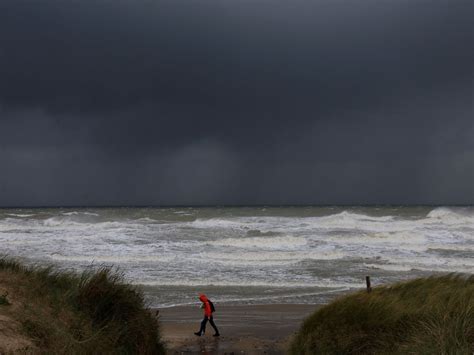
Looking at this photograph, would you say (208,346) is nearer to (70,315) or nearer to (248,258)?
(70,315)

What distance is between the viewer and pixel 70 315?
8.09m

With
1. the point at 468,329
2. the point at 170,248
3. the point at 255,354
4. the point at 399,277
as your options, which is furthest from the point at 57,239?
the point at 468,329

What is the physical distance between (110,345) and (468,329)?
5840 mm

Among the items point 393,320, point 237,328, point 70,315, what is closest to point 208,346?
point 237,328

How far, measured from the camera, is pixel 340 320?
9.38 metres

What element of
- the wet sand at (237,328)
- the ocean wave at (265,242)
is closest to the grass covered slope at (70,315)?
the wet sand at (237,328)

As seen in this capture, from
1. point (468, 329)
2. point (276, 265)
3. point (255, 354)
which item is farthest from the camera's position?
point (276, 265)

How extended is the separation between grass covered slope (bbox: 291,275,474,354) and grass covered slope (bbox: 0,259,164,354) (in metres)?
3.46

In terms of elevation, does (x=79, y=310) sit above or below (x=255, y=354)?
above

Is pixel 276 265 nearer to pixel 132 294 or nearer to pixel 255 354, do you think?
pixel 255 354

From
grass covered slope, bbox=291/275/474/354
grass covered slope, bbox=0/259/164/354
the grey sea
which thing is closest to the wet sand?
the grey sea

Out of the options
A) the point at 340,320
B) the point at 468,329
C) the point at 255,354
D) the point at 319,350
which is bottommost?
the point at 255,354

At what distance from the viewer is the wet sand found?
1161cm

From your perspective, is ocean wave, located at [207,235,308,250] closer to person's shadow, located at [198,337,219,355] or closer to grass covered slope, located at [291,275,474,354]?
person's shadow, located at [198,337,219,355]
